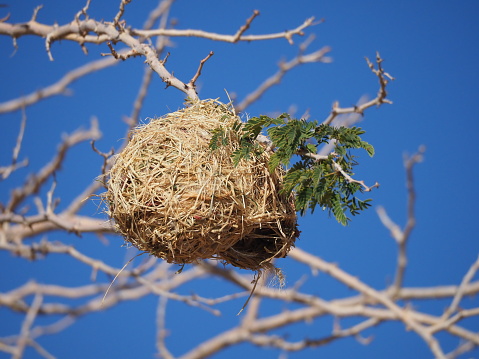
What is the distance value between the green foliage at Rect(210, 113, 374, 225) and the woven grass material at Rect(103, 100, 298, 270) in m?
0.13

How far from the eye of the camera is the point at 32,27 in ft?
17.7

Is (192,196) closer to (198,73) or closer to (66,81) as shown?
(198,73)

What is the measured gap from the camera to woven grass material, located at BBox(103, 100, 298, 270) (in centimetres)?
327

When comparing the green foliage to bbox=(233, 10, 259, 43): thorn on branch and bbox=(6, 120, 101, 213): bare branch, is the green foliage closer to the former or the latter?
bbox=(233, 10, 259, 43): thorn on branch

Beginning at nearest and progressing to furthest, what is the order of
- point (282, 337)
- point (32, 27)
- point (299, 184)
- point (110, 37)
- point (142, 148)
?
point (299, 184), point (142, 148), point (110, 37), point (32, 27), point (282, 337)

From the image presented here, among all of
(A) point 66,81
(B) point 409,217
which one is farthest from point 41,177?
(B) point 409,217

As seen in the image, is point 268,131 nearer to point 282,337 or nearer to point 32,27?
point 32,27

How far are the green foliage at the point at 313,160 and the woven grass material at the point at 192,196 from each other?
0.43 feet

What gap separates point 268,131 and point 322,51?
4853mm

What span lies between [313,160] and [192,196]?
61 cm

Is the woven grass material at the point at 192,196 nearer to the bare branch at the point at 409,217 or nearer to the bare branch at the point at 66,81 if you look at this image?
the bare branch at the point at 409,217

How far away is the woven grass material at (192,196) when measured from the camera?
129 inches

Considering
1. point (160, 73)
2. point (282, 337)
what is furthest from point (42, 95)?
point (160, 73)

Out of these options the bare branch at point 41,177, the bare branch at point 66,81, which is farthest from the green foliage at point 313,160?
the bare branch at point 66,81
